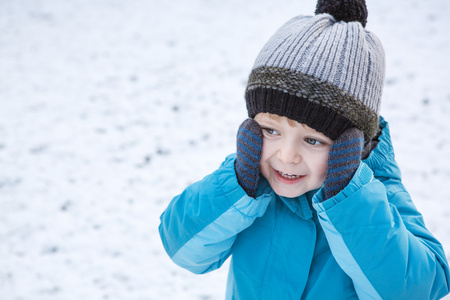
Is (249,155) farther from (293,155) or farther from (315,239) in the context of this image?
(315,239)

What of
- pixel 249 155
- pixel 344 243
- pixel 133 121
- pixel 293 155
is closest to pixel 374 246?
pixel 344 243

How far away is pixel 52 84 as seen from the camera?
17.4 feet

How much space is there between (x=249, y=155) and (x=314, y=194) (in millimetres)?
257

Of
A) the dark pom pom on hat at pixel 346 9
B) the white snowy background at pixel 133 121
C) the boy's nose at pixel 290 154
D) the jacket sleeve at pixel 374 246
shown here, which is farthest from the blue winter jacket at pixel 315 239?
the white snowy background at pixel 133 121

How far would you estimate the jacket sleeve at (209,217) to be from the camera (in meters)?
1.50

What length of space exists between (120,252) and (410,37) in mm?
4609

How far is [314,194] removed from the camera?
1.42 meters

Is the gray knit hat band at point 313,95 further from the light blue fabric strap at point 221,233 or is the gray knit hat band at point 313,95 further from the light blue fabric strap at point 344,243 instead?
the light blue fabric strap at point 221,233

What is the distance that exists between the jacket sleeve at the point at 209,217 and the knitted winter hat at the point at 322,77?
30 centimetres

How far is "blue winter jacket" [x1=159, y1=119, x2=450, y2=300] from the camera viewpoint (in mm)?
1306

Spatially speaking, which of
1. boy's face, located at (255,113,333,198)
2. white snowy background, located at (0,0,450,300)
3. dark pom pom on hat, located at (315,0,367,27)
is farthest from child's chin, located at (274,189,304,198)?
white snowy background, located at (0,0,450,300)

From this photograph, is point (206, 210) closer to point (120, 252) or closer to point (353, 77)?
point (353, 77)

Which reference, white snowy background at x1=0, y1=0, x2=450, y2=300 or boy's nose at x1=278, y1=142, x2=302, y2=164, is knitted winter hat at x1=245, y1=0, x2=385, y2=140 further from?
white snowy background at x1=0, y1=0, x2=450, y2=300

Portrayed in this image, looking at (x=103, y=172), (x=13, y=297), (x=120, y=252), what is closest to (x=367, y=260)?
(x=120, y=252)
